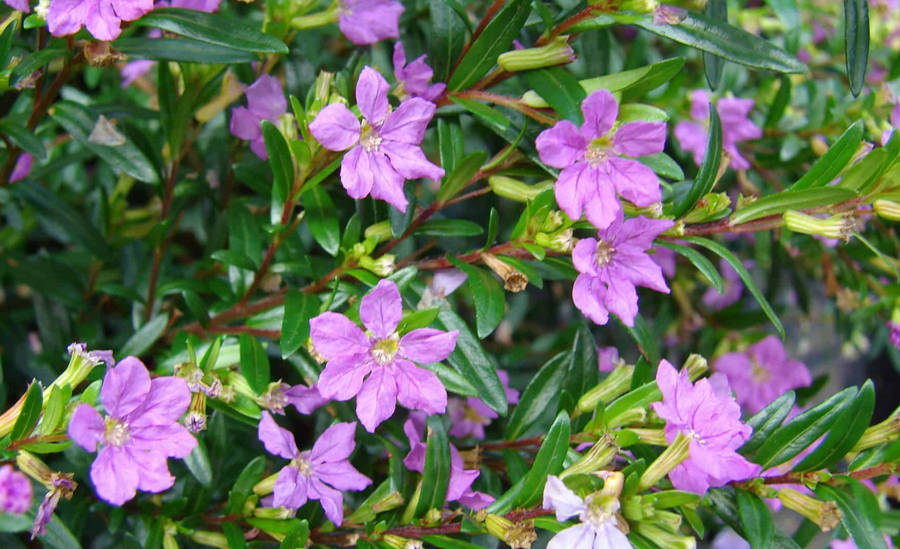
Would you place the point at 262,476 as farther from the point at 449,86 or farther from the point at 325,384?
the point at 449,86

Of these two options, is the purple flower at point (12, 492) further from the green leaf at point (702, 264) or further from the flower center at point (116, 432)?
the green leaf at point (702, 264)

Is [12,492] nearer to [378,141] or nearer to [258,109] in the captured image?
[378,141]

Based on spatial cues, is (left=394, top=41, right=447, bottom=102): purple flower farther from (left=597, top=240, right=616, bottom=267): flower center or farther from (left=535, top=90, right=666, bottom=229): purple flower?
(left=597, top=240, right=616, bottom=267): flower center

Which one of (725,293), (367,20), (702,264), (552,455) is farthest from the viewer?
(725,293)

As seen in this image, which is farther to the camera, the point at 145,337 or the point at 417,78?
the point at 145,337

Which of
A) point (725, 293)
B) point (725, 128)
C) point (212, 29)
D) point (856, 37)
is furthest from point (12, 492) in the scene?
point (725, 293)

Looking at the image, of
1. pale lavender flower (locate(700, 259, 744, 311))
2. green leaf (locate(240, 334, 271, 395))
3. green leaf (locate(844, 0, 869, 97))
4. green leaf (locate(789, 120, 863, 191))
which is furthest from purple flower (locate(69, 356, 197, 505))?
pale lavender flower (locate(700, 259, 744, 311))
